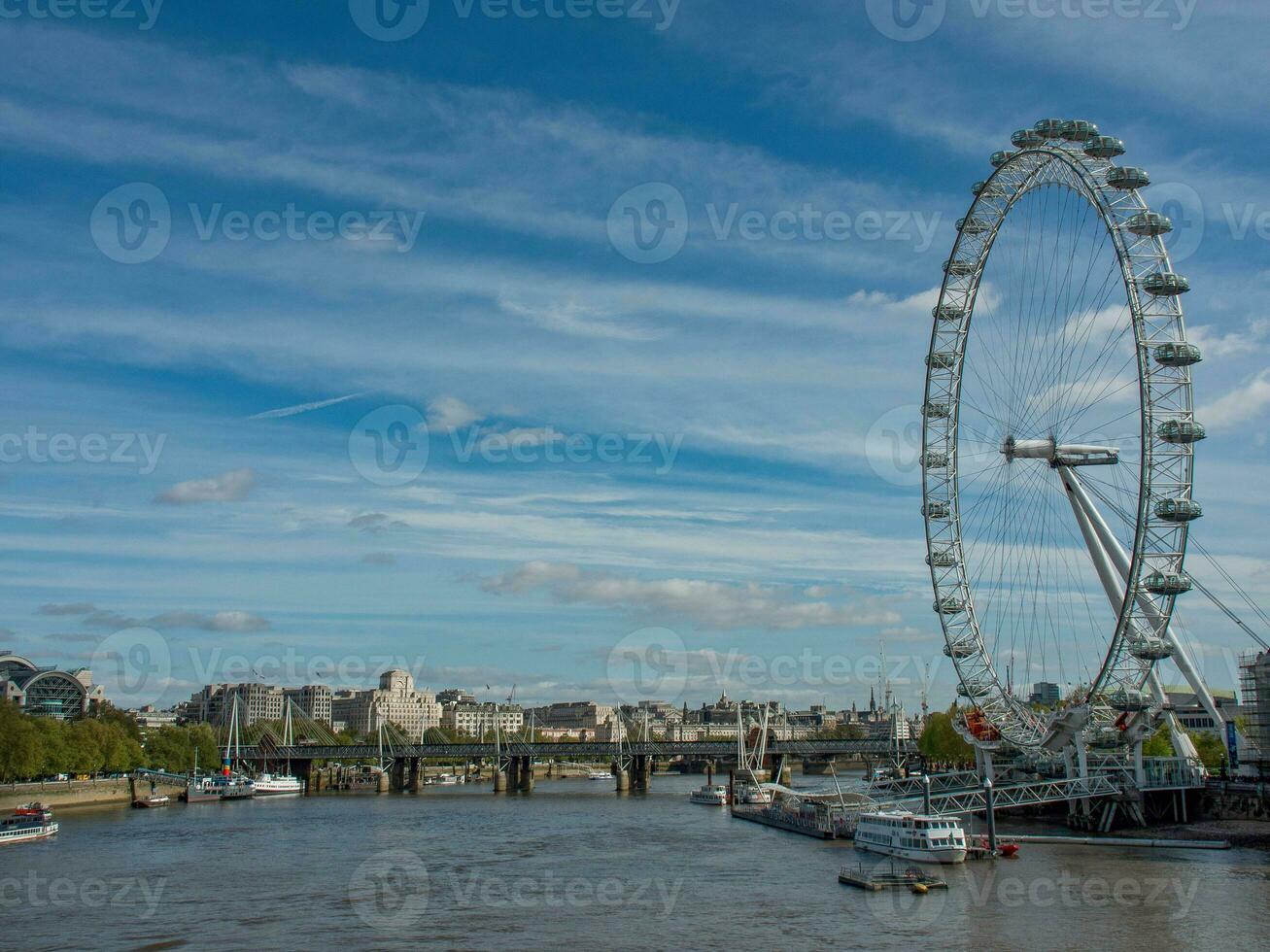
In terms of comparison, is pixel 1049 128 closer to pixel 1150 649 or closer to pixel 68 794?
pixel 1150 649

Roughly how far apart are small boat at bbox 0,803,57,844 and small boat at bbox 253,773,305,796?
63697 millimetres

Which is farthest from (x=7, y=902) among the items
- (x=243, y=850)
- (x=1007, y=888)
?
(x=1007, y=888)

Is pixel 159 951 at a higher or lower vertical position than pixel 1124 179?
lower

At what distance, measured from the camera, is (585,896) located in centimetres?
4809

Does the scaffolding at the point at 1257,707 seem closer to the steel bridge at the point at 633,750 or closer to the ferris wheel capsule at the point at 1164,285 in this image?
the ferris wheel capsule at the point at 1164,285

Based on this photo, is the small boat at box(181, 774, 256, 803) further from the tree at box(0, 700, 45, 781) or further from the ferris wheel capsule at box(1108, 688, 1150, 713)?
the ferris wheel capsule at box(1108, 688, 1150, 713)

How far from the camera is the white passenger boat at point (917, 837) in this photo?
182 feet

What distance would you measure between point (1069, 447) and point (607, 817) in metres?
49.0

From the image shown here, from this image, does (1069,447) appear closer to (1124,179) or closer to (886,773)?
(1124,179)

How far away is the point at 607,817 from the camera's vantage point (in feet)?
306

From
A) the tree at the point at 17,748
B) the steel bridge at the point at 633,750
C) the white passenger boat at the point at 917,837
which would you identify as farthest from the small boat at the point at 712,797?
the tree at the point at 17,748

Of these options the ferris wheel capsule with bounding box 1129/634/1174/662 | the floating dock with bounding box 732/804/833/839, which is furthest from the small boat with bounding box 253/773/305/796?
the ferris wheel capsule with bounding box 1129/634/1174/662

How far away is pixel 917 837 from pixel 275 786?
103 m

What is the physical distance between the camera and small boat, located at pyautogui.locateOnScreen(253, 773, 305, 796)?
13612 cm
